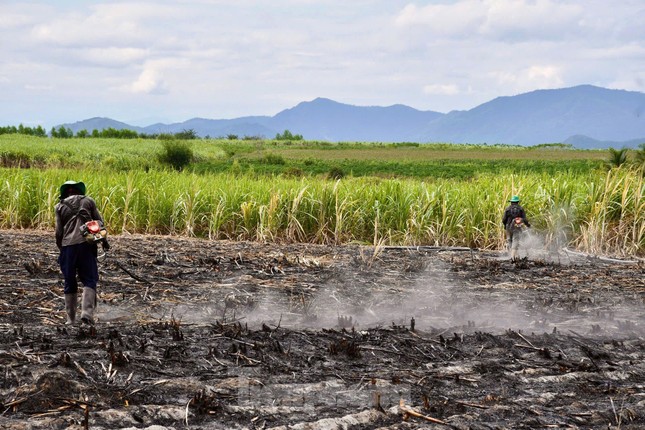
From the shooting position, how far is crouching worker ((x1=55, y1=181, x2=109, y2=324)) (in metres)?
6.28

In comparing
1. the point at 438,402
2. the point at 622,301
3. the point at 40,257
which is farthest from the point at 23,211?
the point at 438,402

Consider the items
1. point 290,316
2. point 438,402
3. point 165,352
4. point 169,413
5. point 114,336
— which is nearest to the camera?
point 169,413

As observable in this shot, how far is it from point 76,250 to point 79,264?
125 millimetres

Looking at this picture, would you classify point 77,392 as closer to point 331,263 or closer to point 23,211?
point 331,263

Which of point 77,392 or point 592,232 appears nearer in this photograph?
point 77,392

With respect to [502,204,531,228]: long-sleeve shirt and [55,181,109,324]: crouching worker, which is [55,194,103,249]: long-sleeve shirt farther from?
[502,204,531,228]: long-sleeve shirt

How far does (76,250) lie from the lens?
6.32 meters

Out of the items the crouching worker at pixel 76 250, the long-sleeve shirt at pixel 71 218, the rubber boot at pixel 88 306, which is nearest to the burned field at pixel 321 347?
the rubber boot at pixel 88 306

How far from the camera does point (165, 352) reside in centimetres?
508

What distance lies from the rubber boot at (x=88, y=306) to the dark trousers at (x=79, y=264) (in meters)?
0.05

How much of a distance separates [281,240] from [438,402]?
8.44 meters

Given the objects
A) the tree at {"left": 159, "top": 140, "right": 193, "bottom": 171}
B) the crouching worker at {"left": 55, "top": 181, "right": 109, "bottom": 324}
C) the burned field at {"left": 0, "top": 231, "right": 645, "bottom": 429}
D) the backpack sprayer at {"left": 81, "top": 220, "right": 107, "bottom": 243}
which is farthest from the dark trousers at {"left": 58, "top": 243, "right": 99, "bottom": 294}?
the tree at {"left": 159, "top": 140, "right": 193, "bottom": 171}

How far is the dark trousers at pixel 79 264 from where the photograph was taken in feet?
20.6

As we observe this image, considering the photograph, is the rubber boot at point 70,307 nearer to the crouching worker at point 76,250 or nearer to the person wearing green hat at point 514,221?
the crouching worker at point 76,250
